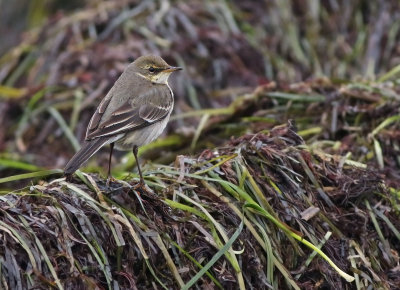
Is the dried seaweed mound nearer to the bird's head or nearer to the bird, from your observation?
the bird

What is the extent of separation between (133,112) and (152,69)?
77cm

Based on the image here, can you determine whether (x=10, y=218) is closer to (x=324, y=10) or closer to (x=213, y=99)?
(x=213, y=99)

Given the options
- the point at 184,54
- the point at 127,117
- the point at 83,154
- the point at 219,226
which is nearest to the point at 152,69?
the point at 127,117

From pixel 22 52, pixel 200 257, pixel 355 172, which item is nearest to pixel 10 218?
pixel 200 257

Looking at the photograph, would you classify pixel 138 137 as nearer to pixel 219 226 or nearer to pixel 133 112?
pixel 133 112

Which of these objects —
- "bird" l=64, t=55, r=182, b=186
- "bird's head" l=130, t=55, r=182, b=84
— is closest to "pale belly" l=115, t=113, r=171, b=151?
"bird" l=64, t=55, r=182, b=186

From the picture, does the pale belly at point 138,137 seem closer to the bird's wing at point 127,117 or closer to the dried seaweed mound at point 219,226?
the bird's wing at point 127,117

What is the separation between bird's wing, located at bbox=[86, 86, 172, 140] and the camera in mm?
5328

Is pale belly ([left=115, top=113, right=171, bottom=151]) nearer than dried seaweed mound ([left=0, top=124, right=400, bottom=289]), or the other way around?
dried seaweed mound ([left=0, top=124, right=400, bottom=289])

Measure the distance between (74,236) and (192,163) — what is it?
1.12 m

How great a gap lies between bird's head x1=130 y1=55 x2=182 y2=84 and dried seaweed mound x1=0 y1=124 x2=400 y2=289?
1.00 meters

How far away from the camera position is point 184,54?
975 centimetres

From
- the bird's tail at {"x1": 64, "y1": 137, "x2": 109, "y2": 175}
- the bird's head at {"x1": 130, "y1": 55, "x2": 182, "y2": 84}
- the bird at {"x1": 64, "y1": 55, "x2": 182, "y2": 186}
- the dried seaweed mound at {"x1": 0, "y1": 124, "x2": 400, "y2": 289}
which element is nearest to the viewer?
the dried seaweed mound at {"x1": 0, "y1": 124, "x2": 400, "y2": 289}

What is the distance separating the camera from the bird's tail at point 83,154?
471 cm
